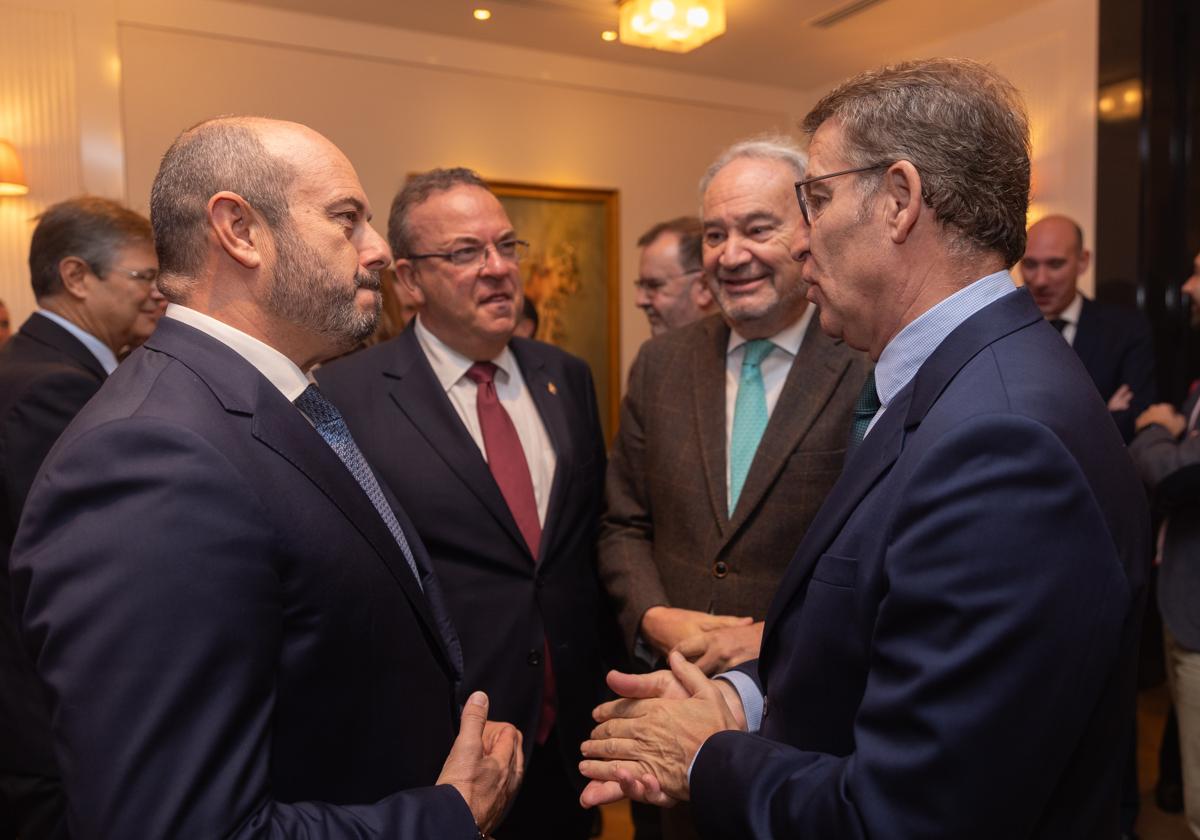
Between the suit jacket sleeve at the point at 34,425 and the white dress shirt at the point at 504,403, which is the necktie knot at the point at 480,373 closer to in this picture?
the white dress shirt at the point at 504,403

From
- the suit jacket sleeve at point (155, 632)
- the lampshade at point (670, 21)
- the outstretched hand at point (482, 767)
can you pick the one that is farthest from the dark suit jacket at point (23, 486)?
the lampshade at point (670, 21)

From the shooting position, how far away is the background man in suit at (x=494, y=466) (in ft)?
6.77

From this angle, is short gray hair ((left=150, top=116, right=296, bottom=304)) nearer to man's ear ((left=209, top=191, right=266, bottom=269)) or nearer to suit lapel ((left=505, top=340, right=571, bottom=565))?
man's ear ((left=209, top=191, right=266, bottom=269))

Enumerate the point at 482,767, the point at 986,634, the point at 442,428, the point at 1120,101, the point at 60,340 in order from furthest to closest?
the point at 1120,101
the point at 60,340
the point at 442,428
the point at 482,767
the point at 986,634

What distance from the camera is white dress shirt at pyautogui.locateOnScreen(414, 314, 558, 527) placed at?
227 centimetres

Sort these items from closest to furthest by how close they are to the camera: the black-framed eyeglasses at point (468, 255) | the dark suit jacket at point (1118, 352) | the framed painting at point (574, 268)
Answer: the black-framed eyeglasses at point (468, 255) < the dark suit jacket at point (1118, 352) < the framed painting at point (574, 268)

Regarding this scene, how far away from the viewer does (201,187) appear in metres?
1.33

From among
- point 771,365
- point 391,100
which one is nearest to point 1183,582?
point 771,365

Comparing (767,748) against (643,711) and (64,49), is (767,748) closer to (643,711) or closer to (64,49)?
(643,711)

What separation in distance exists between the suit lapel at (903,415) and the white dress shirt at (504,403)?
1.07 m

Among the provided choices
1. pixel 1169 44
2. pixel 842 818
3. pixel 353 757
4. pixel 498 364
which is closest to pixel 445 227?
pixel 498 364

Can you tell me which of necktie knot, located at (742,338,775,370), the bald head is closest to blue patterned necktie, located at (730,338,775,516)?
necktie knot, located at (742,338,775,370)

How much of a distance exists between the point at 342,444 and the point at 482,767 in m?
0.59

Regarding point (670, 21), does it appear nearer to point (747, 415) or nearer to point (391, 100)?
point (391, 100)
